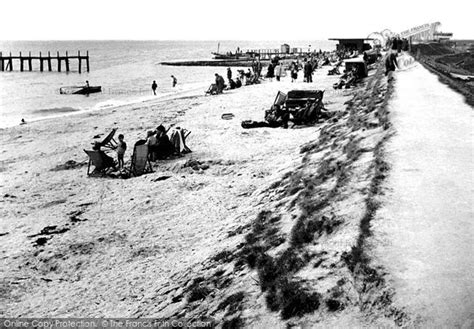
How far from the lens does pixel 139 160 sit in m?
13.6

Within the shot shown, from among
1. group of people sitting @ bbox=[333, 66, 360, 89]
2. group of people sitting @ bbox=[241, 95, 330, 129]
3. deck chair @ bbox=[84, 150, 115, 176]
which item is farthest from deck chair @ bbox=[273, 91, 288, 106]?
group of people sitting @ bbox=[333, 66, 360, 89]

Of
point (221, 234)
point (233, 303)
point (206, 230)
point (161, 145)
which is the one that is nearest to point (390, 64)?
point (161, 145)

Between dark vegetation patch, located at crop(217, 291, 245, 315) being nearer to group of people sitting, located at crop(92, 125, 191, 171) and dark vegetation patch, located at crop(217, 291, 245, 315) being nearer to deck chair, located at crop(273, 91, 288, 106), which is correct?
group of people sitting, located at crop(92, 125, 191, 171)

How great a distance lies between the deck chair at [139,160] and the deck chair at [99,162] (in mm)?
1065

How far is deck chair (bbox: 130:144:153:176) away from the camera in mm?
13484

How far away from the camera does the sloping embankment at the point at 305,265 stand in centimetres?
491

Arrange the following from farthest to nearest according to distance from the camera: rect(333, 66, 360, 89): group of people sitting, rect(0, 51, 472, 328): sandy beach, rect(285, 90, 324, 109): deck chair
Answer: rect(333, 66, 360, 89): group of people sitting → rect(285, 90, 324, 109): deck chair → rect(0, 51, 472, 328): sandy beach

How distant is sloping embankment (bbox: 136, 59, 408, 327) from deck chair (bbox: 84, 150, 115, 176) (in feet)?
21.3

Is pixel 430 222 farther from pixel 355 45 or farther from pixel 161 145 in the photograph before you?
pixel 355 45

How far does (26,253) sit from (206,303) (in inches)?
194

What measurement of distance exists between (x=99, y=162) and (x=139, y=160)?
142 cm

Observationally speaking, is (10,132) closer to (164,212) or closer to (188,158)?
(188,158)

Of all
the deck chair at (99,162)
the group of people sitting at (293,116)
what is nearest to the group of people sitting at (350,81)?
the group of people sitting at (293,116)

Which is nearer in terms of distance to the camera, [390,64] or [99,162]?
[99,162]
